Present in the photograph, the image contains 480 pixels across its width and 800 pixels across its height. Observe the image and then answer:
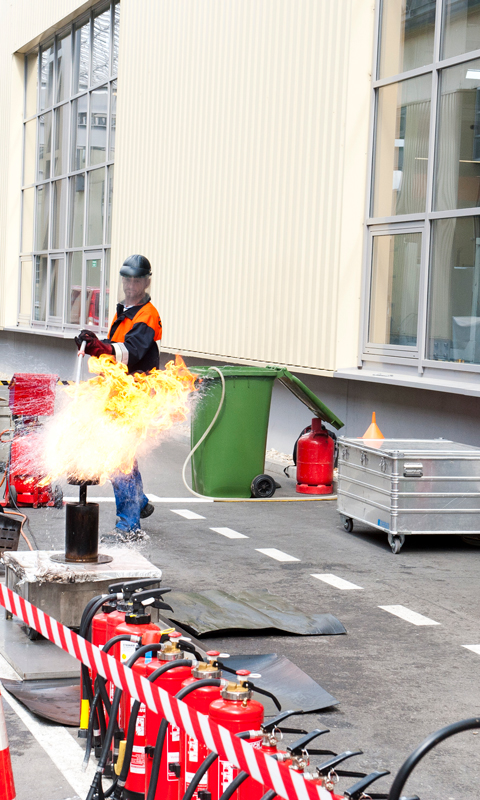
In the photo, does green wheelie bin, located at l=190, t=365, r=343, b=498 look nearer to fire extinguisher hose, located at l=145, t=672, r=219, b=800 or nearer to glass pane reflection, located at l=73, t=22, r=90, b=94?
fire extinguisher hose, located at l=145, t=672, r=219, b=800

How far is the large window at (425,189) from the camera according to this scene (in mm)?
10641

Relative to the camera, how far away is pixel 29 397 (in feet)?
33.9

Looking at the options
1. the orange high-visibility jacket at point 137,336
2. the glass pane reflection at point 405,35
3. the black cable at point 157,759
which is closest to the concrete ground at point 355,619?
the black cable at point 157,759

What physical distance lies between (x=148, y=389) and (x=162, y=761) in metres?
3.95

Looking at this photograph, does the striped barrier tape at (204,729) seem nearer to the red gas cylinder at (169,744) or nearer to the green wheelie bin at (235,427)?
the red gas cylinder at (169,744)

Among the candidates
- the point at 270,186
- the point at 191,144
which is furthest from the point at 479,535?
the point at 191,144

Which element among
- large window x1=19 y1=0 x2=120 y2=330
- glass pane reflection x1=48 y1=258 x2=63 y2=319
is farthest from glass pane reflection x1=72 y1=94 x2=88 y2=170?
glass pane reflection x1=48 y1=258 x2=63 y2=319

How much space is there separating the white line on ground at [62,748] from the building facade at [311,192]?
6805 millimetres

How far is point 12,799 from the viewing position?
11.6ft

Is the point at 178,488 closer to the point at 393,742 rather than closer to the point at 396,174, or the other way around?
the point at 396,174

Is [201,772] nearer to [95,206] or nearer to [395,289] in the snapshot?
[395,289]

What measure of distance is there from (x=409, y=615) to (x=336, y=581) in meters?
0.99

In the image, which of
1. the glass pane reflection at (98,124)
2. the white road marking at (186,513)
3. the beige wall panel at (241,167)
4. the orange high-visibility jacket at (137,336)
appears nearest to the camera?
the orange high-visibility jacket at (137,336)

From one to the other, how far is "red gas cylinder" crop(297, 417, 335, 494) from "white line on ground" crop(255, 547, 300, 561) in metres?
2.97
